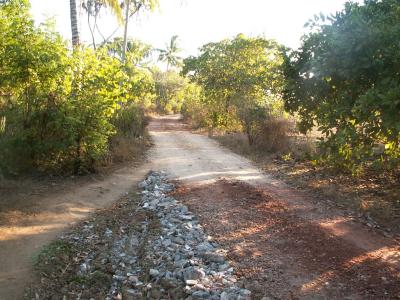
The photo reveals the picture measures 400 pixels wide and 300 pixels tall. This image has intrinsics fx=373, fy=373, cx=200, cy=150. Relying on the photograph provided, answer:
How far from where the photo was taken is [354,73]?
6000 mm

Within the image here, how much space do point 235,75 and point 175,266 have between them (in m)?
15.3

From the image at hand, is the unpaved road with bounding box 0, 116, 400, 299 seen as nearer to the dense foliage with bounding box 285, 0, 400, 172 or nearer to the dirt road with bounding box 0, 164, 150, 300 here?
the dirt road with bounding box 0, 164, 150, 300

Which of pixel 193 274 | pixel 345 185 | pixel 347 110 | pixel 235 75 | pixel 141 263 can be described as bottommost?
pixel 141 263

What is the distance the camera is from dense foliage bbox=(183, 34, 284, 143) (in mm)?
18141

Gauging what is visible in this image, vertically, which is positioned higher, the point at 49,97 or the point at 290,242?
the point at 49,97

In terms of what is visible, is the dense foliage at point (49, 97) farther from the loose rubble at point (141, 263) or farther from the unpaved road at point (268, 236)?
the loose rubble at point (141, 263)

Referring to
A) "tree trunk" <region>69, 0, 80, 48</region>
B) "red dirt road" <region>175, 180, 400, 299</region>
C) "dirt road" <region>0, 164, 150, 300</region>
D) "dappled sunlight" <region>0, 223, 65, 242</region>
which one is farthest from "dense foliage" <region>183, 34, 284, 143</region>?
"dappled sunlight" <region>0, 223, 65, 242</region>

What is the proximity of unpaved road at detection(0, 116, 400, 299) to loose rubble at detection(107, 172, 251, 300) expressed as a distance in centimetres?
28

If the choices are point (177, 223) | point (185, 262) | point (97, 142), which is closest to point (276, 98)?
point (97, 142)

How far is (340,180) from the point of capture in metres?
9.64

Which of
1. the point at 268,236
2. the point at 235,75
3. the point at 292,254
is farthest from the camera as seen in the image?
the point at 235,75

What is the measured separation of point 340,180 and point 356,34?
4939mm

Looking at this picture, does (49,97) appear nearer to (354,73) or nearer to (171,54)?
(354,73)

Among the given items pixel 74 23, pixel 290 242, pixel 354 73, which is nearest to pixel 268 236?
pixel 290 242
